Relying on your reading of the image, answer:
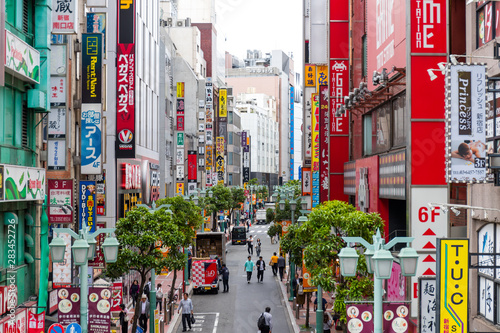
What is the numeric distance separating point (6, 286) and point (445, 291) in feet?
38.3

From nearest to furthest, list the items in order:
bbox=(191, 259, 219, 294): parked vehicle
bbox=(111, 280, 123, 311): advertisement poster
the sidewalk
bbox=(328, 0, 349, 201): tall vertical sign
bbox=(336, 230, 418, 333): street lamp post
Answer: bbox=(336, 230, 418, 333): street lamp post
bbox=(111, 280, 123, 311): advertisement poster
the sidewalk
bbox=(328, 0, 349, 201): tall vertical sign
bbox=(191, 259, 219, 294): parked vehicle

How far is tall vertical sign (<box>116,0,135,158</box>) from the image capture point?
39.5 meters

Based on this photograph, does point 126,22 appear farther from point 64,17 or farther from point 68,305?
point 68,305

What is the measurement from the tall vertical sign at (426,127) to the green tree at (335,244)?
Answer: 4.64 ft

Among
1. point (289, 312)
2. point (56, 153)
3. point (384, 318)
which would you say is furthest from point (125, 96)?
point (384, 318)

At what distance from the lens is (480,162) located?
13492 mm

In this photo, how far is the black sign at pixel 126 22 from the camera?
41281 mm

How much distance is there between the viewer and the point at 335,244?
71.6 ft

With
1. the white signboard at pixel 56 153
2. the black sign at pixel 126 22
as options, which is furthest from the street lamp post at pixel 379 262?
the black sign at pixel 126 22

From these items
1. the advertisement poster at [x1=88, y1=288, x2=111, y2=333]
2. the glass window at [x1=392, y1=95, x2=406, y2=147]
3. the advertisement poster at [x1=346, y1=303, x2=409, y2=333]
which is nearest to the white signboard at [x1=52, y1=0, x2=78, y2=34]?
the advertisement poster at [x1=88, y1=288, x2=111, y2=333]

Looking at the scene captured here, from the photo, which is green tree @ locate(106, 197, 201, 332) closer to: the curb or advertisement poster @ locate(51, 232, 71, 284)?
advertisement poster @ locate(51, 232, 71, 284)

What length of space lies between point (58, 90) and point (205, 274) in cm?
1904

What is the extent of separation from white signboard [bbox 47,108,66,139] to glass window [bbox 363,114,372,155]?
14.4 metres

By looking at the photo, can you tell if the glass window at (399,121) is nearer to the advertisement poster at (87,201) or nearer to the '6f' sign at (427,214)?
the '6f' sign at (427,214)
